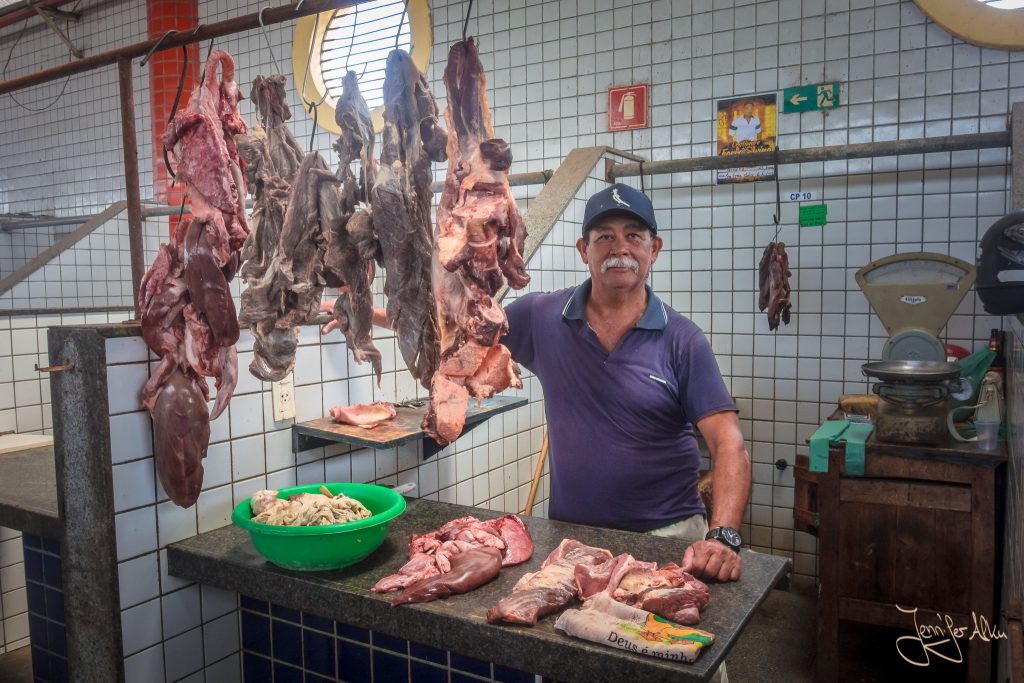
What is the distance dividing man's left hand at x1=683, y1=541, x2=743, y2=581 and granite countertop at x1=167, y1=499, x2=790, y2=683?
0.04m

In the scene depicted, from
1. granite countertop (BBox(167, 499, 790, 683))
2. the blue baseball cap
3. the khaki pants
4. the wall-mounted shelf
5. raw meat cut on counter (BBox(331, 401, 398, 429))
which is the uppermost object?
the blue baseball cap

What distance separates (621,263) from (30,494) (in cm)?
227

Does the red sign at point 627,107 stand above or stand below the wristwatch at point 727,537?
above

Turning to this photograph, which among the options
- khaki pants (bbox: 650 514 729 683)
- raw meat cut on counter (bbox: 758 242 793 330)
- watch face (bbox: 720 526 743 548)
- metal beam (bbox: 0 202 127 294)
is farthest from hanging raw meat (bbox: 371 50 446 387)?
metal beam (bbox: 0 202 127 294)

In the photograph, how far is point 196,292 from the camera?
2002 mm

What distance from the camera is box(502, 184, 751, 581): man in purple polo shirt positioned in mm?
2666

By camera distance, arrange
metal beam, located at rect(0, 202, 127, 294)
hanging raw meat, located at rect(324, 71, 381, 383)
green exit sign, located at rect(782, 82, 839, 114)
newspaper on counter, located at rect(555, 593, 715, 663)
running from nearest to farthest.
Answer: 1. newspaper on counter, located at rect(555, 593, 715, 663)
2. hanging raw meat, located at rect(324, 71, 381, 383)
3. green exit sign, located at rect(782, 82, 839, 114)
4. metal beam, located at rect(0, 202, 127, 294)

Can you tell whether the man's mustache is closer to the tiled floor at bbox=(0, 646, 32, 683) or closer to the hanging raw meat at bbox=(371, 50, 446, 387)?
the hanging raw meat at bbox=(371, 50, 446, 387)

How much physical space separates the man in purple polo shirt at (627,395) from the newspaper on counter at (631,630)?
3.03 feet

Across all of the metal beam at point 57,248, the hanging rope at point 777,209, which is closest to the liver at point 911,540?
the hanging rope at point 777,209

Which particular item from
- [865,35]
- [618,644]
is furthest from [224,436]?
[865,35]

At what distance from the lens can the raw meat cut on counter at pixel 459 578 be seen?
1.89 m

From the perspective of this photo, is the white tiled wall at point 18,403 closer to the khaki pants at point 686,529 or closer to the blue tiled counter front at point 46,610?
the blue tiled counter front at point 46,610

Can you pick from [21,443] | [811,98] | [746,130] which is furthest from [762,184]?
[21,443]
